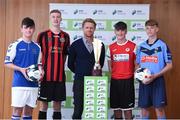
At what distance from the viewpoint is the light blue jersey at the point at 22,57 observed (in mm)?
4203

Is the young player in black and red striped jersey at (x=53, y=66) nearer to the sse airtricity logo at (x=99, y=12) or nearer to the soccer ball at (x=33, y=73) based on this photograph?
the soccer ball at (x=33, y=73)

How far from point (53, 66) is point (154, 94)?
4.42ft

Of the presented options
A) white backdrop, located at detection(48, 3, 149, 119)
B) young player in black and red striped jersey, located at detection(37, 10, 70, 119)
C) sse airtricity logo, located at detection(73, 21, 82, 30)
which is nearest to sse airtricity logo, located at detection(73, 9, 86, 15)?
white backdrop, located at detection(48, 3, 149, 119)

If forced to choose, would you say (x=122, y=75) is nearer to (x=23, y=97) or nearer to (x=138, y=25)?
(x=138, y=25)

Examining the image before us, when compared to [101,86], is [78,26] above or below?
above

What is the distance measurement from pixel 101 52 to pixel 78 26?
1111 millimetres

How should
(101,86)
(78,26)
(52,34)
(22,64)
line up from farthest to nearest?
(78,26) → (52,34) → (22,64) → (101,86)

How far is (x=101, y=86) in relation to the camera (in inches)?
154

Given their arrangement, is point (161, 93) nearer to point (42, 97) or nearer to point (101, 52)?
point (101, 52)

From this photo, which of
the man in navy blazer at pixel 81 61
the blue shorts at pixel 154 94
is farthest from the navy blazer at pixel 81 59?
the blue shorts at pixel 154 94

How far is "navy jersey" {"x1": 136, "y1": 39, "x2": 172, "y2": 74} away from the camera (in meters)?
4.40

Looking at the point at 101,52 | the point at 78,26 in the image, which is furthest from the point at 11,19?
the point at 101,52

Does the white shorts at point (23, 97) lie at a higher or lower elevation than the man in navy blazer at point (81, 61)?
lower

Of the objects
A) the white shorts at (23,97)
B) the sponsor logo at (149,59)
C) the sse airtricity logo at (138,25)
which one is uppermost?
the sse airtricity logo at (138,25)
